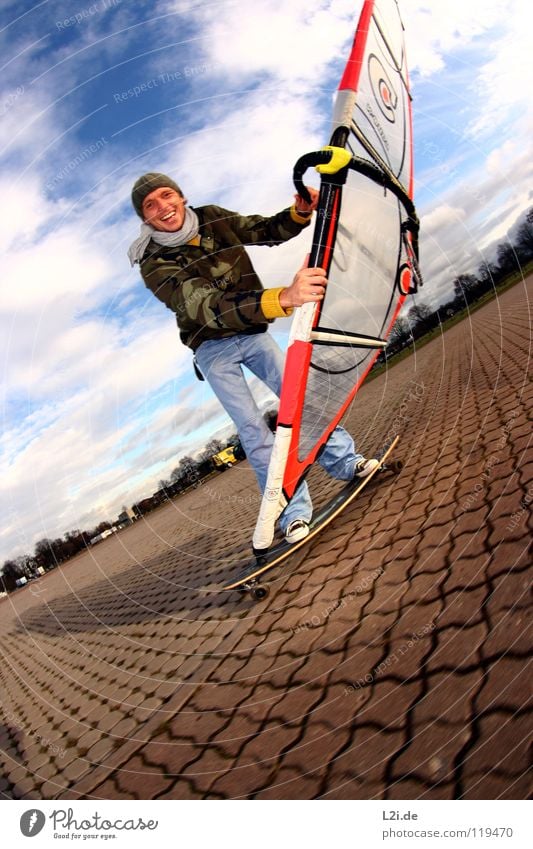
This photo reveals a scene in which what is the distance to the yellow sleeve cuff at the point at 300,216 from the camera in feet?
11.6

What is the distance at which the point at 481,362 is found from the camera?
902 centimetres

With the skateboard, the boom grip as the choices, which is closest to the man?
the skateboard

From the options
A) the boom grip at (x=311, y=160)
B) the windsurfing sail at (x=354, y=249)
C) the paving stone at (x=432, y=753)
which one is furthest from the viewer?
the windsurfing sail at (x=354, y=249)

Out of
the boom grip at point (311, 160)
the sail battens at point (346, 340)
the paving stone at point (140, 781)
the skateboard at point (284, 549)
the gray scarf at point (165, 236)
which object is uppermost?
the gray scarf at point (165, 236)

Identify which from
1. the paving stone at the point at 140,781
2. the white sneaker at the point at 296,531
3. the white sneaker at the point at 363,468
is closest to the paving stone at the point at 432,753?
the paving stone at the point at 140,781

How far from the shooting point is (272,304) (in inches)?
116

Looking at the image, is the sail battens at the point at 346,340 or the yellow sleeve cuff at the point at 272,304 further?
the sail battens at the point at 346,340

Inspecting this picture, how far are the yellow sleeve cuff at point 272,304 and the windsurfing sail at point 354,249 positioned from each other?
168 millimetres

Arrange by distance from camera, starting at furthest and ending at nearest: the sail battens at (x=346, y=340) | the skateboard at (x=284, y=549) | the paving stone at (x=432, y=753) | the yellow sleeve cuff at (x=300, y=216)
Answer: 1. the skateboard at (x=284, y=549)
2. the yellow sleeve cuff at (x=300, y=216)
3. the sail battens at (x=346, y=340)
4. the paving stone at (x=432, y=753)

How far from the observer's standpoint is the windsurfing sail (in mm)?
2900

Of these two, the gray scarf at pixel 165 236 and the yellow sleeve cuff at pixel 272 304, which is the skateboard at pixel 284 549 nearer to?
the yellow sleeve cuff at pixel 272 304

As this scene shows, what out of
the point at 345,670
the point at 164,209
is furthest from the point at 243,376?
the point at 345,670
